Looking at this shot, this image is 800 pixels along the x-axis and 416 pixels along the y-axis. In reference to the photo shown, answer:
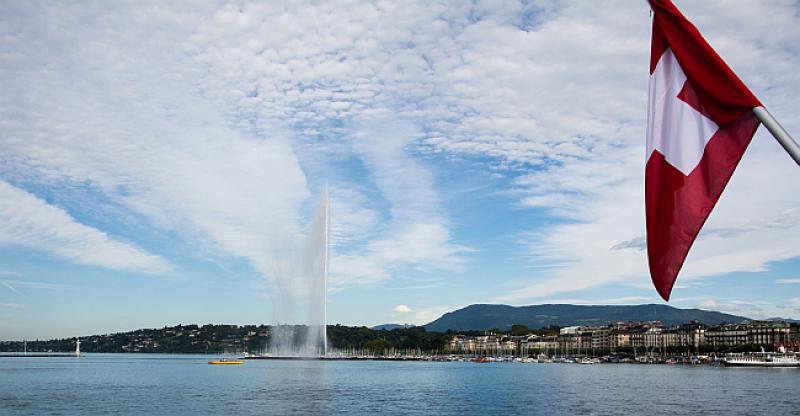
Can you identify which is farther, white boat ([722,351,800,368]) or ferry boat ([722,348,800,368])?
white boat ([722,351,800,368])

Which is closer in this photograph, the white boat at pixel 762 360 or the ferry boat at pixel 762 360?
the ferry boat at pixel 762 360

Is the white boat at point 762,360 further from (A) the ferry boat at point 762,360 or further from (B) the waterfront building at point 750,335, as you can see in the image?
(B) the waterfront building at point 750,335

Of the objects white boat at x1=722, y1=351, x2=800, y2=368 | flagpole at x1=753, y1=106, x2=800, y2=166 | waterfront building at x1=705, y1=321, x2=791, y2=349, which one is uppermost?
flagpole at x1=753, y1=106, x2=800, y2=166

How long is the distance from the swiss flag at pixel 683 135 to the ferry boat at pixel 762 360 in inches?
5561

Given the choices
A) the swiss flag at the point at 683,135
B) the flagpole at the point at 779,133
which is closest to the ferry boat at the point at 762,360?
the swiss flag at the point at 683,135

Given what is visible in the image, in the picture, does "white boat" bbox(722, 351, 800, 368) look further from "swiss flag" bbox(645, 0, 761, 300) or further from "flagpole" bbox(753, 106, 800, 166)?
"flagpole" bbox(753, 106, 800, 166)

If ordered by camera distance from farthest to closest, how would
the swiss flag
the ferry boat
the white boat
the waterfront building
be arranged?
1. the waterfront building
2. the white boat
3. the ferry boat
4. the swiss flag

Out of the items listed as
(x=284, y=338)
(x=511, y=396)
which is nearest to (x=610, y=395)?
(x=511, y=396)

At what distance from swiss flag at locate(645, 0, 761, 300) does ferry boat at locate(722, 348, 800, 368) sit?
463ft

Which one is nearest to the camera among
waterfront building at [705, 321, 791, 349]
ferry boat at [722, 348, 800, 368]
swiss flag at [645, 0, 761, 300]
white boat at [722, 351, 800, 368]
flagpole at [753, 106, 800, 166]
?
flagpole at [753, 106, 800, 166]

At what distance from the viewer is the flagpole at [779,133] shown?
18.0ft

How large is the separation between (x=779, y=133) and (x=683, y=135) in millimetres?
1058

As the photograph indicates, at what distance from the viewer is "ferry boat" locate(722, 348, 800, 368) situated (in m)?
132

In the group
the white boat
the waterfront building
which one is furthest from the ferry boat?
the waterfront building
